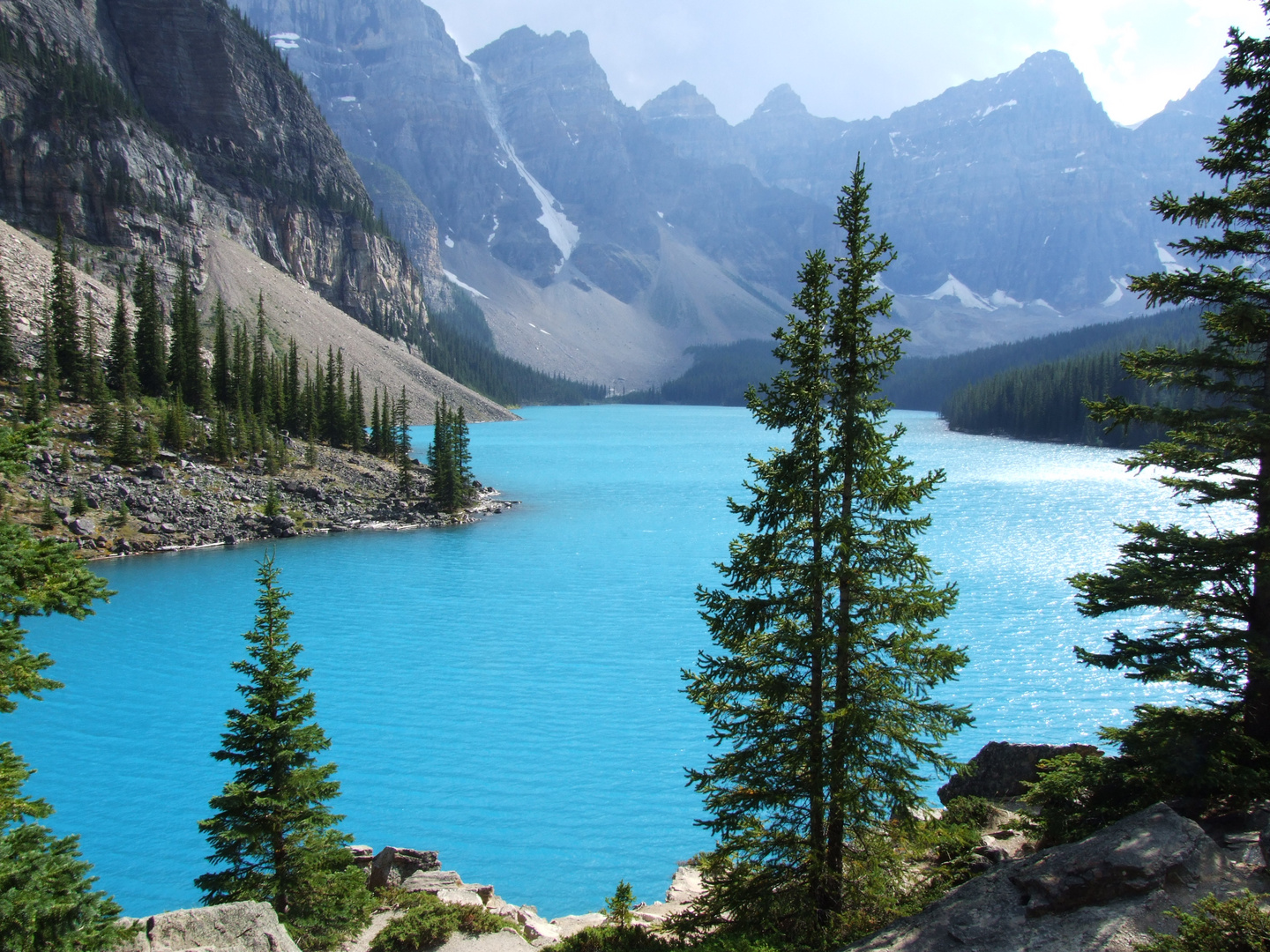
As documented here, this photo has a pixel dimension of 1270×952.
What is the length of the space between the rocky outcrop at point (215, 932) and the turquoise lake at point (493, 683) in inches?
301

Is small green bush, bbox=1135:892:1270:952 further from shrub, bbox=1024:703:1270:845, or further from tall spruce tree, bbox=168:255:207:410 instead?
tall spruce tree, bbox=168:255:207:410

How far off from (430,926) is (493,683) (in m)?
17.1

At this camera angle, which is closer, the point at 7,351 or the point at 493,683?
the point at 493,683

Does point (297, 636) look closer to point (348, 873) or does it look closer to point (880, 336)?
point (348, 873)

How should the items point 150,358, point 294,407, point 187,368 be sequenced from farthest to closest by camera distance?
1. point 294,407
2. point 187,368
3. point 150,358

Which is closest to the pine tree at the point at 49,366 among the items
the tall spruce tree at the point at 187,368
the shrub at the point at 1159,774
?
the tall spruce tree at the point at 187,368

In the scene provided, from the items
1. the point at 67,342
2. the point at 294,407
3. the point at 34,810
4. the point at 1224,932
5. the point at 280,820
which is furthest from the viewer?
the point at 294,407

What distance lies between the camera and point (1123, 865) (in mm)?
7812

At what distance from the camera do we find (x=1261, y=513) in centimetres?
948

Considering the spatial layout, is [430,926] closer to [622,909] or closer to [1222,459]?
[622,909]

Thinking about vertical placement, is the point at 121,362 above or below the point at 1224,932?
above

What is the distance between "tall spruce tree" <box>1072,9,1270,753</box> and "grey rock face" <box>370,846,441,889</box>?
42.8 feet

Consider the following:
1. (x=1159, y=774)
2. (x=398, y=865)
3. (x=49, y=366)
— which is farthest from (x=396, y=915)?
(x=49, y=366)

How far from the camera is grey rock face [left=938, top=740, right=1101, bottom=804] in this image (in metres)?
14.7
